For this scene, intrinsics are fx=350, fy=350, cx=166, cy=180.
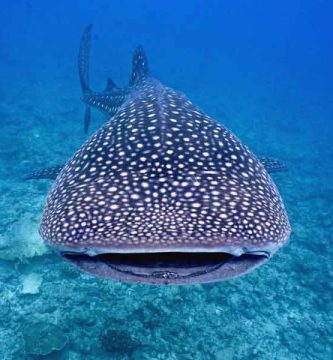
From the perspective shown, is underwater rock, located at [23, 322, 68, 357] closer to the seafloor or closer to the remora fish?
the seafloor

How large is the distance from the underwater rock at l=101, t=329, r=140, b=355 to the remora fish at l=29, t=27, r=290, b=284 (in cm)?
359

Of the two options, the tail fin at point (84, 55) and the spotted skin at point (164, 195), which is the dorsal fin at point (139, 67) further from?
the spotted skin at point (164, 195)

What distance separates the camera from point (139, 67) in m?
8.85

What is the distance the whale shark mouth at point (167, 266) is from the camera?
2.88 meters

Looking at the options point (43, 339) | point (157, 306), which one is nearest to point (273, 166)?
point (157, 306)

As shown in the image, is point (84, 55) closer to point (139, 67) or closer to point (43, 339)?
point (139, 67)

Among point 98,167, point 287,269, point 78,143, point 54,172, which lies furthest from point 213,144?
point 78,143

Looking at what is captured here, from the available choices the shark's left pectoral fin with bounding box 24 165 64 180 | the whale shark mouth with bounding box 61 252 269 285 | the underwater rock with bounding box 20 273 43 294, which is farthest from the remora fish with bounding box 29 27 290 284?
the underwater rock with bounding box 20 273 43 294

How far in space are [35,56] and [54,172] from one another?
2219 inches

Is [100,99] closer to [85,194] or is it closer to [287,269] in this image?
[287,269]

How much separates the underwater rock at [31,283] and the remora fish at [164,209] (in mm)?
4243

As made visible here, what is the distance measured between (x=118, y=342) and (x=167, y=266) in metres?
3.83

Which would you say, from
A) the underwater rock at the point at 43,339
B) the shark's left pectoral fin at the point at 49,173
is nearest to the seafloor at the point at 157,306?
the underwater rock at the point at 43,339

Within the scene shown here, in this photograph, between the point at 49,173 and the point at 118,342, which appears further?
the point at 49,173
